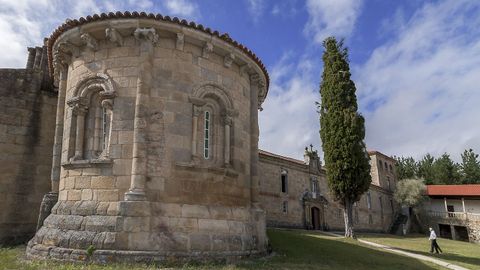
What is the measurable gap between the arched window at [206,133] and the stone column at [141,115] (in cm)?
177

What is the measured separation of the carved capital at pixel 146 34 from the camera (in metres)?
9.44

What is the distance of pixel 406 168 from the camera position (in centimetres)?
5922

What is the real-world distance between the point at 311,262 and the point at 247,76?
618cm

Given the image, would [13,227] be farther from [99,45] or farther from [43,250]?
[99,45]

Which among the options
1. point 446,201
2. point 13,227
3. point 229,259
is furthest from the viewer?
point 446,201

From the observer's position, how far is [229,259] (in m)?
9.36

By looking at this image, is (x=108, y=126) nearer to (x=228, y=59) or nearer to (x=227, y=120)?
(x=227, y=120)

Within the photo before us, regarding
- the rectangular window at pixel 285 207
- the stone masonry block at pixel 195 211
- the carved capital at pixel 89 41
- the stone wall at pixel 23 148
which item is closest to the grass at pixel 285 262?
the stone wall at pixel 23 148

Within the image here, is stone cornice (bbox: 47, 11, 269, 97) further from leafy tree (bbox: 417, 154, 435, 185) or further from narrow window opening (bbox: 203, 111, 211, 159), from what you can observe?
leafy tree (bbox: 417, 154, 435, 185)

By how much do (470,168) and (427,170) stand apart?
6412 mm

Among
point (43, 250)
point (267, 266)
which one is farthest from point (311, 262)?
point (43, 250)

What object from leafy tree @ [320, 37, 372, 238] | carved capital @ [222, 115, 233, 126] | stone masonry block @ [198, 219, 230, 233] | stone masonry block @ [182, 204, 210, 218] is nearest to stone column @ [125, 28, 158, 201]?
stone masonry block @ [182, 204, 210, 218]

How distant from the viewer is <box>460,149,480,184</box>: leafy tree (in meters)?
56.3

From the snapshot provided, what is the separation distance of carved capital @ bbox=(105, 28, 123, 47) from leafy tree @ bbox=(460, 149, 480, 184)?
2397 inches
